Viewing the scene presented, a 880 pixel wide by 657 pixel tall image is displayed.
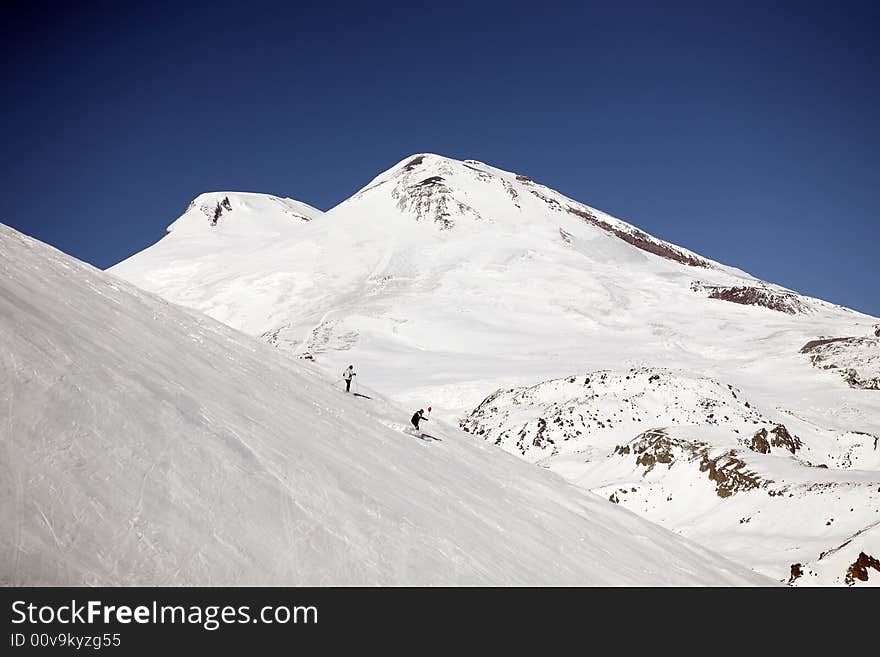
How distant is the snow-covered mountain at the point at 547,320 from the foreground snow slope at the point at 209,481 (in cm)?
973

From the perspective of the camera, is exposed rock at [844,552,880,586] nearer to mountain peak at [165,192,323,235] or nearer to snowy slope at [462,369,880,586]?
snowy slope at [462,369,880,586]

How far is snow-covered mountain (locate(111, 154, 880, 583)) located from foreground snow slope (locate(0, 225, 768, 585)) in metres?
9.73

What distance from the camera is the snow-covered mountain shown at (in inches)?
1147

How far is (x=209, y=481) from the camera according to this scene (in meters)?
7.31

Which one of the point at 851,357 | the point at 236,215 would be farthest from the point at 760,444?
the point at 236,215

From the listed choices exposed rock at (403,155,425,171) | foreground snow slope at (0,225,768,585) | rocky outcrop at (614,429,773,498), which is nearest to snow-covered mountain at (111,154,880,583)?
rocky outcrop at (614,429,773,498)

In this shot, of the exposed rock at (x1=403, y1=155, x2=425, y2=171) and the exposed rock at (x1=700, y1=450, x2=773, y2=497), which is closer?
the exposed rock at (x1=700, y1=450, x2=773, y2=497)

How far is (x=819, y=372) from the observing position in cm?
5156

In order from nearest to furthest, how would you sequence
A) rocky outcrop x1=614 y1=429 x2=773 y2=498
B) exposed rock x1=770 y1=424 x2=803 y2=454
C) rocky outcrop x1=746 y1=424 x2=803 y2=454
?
rocky outcrop x1=614 y1=429 x2=773 y2=498, rocky outcrop x1=746 y1=424 x2=803 y2=454, exposed rock x1=770 y1=424 x2=803 y2=454

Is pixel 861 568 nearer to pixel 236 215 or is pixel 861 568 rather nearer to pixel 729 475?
pixel 729 475

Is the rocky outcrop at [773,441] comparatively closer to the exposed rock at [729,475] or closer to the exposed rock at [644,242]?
the exposed rock at [729,475]

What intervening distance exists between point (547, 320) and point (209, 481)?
67.1 metres
